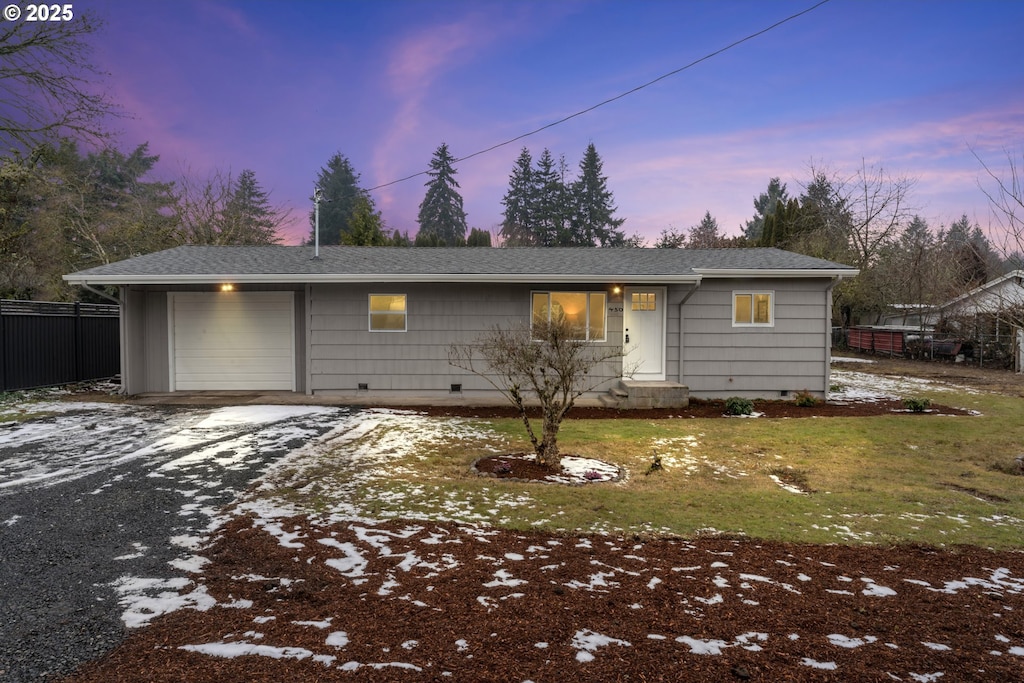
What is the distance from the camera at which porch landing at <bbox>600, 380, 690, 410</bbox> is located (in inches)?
389

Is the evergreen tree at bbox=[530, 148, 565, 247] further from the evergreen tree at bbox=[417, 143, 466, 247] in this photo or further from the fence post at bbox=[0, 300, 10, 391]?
the fence post at bbox=[0, 300, 10, 391]

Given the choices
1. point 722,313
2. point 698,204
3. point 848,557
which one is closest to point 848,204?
point 698,204

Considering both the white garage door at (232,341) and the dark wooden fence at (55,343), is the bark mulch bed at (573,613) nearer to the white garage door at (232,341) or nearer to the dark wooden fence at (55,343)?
the white garage door at (232,341)

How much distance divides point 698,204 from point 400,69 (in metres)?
27.6

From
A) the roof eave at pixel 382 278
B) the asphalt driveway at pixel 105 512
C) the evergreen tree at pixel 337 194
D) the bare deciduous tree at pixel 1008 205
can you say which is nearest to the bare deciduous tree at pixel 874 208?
the roof eave at pixel 382 278

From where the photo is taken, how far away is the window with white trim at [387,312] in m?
10.8

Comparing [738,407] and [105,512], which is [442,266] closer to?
[738,407]

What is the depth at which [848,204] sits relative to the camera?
26703 mm

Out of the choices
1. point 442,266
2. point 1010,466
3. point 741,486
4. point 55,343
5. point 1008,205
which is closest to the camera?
point 741,486

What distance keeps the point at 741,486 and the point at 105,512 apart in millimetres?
5591

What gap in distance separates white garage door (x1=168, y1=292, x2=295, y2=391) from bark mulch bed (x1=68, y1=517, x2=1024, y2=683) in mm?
8029

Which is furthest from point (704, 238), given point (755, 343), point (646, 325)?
point (646, 325)

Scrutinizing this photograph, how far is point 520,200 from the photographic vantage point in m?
43.5

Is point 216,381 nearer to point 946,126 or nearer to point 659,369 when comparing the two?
point 659,369
